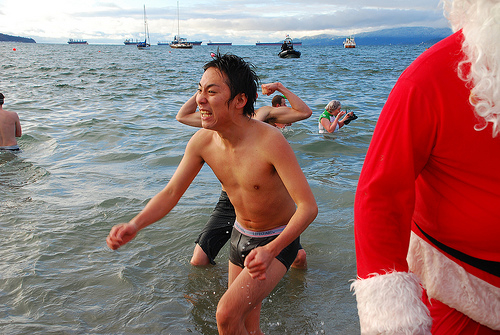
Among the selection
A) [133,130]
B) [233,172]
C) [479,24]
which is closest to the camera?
[479,24]

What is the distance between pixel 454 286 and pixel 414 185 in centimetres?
51

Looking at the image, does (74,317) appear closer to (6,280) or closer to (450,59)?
(6,280)

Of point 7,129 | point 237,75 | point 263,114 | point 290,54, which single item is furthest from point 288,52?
point 237,75

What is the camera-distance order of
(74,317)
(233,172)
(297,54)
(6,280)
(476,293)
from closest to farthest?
(476,293), (233,172), (74,317), (6,280), (297,54)

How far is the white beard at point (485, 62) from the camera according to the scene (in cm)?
132

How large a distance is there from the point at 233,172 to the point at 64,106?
15341 mm

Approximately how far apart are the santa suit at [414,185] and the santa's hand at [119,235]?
5.67ft

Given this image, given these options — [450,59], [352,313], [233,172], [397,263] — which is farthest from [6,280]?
[450,59]

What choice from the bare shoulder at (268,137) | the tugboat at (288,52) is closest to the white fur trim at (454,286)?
the bare shoulder at (268,137)

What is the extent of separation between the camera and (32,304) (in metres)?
4.10

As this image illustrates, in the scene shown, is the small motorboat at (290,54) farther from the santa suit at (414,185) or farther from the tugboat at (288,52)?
the santa suit at (414,185)

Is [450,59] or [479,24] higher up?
[479,24]

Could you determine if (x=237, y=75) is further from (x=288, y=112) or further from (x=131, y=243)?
(x=131, y=243)

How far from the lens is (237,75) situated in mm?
3066
